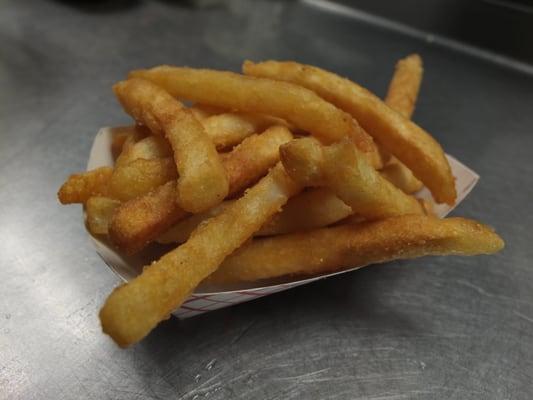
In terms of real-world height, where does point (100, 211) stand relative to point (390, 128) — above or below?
below

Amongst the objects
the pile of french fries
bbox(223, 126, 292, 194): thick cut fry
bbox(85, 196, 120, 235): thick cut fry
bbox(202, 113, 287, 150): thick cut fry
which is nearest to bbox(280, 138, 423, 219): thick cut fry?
the pile of french fries

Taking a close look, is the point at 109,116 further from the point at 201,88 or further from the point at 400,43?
the point at 400,43

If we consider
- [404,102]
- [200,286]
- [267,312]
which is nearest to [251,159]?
[200,286]

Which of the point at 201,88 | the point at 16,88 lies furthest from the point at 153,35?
the point at 201,88

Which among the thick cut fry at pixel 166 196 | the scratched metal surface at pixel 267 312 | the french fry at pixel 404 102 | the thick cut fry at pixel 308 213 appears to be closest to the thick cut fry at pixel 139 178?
the thick cut fry at pixel 166 196

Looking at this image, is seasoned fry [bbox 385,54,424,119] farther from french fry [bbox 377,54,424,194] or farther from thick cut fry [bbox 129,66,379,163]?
thick cut fry [bbox 129,66,379,163]

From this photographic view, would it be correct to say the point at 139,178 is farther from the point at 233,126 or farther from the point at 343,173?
the point at 343,173

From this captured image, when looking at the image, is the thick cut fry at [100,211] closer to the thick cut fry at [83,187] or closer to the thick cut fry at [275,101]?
the thick cut fry at [83,187]
